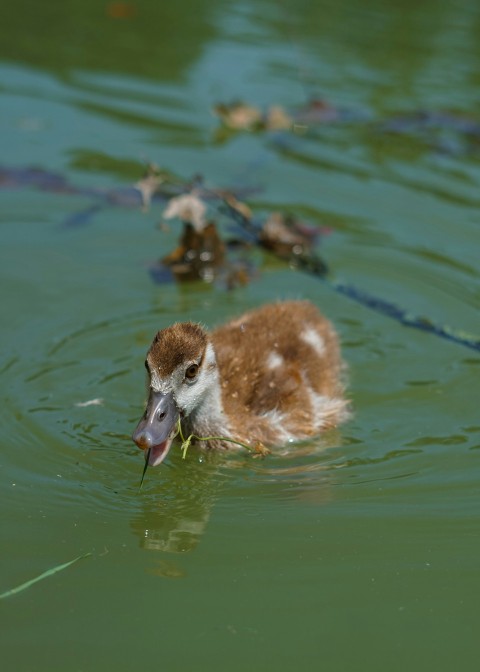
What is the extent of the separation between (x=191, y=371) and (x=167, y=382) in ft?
0.45

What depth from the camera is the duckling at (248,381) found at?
4523 mm

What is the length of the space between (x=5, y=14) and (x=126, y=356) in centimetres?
590

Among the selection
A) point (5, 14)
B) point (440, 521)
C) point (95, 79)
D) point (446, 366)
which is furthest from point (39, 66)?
point (440, 521)

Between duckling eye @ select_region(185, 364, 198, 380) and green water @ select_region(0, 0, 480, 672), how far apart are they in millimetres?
461

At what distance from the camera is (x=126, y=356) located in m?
5.85

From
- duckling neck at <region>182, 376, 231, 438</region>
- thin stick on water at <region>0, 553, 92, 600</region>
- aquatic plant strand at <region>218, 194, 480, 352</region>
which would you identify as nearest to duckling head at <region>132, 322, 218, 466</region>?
duckling neck at <region>182, 376, 231, 438</region>

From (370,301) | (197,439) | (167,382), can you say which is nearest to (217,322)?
(370,301)

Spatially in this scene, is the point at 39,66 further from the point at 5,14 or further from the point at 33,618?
the point at 33,618

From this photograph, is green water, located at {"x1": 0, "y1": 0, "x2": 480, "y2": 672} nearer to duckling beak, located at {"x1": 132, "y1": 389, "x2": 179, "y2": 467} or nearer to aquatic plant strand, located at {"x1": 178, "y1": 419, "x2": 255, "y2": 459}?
aquatic plant strand, located at {"x1": 178, "y1": 419, "x2": 255, "y2": 459}

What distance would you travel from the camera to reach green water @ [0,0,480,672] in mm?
3754

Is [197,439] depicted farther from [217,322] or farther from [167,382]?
[217,322]

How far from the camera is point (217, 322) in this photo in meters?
6.32

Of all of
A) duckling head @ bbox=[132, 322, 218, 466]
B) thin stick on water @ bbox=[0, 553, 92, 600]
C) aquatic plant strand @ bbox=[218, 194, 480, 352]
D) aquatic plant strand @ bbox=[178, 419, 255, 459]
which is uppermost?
duckling head @ bbox=[132, 322, 218, 466]

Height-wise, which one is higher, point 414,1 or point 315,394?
point 414,1
